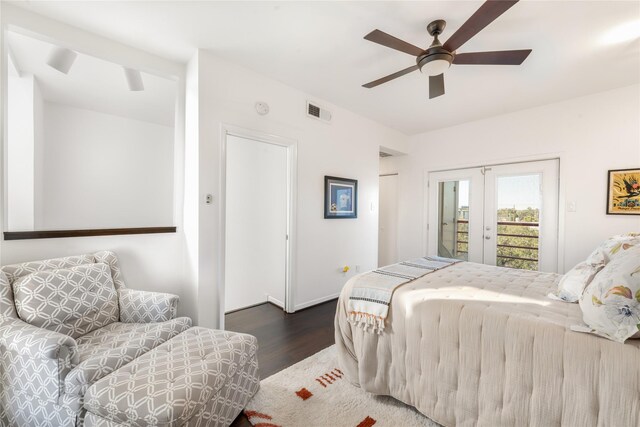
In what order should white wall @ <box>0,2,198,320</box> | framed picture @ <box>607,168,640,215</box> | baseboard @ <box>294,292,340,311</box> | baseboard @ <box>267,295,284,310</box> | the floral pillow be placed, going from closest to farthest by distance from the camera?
the floral pillow < white wall @ <box>0,2,198,320</box> < framed picture @ <box>607,168,640,215</box> < baseboard @ <box>294,292,340,311</box> < baseboard @ <box>267,295,284,310</box>

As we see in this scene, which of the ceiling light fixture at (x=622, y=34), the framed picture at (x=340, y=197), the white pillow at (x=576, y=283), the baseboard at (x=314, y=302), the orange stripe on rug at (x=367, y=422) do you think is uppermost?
the ceiling light fixture at (x=622, y=34)

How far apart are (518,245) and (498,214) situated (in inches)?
20.0

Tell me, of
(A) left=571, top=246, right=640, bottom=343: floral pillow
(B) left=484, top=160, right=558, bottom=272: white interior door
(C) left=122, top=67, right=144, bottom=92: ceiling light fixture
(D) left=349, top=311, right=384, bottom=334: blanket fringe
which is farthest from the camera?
(B) left=484, top=160, right=558, bottom=272: white interior door

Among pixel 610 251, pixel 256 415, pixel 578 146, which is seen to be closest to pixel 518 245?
pixel 578 146

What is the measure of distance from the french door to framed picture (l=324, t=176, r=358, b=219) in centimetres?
164

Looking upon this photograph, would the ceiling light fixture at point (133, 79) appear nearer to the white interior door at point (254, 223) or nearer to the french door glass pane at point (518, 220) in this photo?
the white interior door at point (254, 223)

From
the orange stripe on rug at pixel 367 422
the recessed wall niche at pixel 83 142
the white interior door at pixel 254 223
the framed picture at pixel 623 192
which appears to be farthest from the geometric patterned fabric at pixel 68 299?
the framed picture at pixel 623 192

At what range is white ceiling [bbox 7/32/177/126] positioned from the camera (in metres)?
2.04

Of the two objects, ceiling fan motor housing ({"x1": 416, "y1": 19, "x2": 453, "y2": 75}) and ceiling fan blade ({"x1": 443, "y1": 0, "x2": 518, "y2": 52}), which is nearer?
ceiling fan blade ({"x1": 443, "y1": 0, "x2": 518, "y2": 52})

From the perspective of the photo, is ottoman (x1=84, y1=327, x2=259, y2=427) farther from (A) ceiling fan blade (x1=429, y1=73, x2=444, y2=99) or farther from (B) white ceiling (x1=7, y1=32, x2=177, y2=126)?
(A) ceiling fan blade (x1=429, y1=73, x2=444, y2=99)

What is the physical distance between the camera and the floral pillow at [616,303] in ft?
3.42

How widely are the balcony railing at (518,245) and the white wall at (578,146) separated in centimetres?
32

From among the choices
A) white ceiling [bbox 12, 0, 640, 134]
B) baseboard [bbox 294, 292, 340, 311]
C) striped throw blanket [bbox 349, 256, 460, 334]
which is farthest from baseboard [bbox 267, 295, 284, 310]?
white ceiling [bbox 12, 0, 640, 134]

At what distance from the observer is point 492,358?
1.30 meters
